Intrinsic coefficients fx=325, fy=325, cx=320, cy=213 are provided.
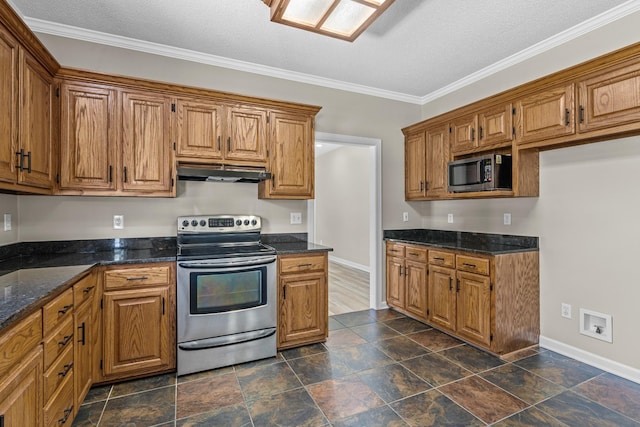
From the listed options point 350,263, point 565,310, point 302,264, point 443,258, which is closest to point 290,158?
point 302,264

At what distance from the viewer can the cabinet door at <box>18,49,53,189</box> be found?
2.04 metres

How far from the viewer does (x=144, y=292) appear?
2461 millimetres

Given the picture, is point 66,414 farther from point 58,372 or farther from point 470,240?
point 470,240

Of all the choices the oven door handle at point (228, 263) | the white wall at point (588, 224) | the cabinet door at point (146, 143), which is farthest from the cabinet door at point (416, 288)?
the cabinet door at point (146, 143)

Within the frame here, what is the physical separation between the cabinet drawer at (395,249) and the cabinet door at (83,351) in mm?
3083

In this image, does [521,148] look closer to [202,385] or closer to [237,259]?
[237,259]

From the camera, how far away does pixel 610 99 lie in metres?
2.31

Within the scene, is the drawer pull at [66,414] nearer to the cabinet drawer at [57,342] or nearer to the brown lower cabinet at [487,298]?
the cabinet drawer at [57,342]

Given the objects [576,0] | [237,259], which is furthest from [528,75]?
[237,259]

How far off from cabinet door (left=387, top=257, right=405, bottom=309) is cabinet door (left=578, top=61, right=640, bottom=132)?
223cm

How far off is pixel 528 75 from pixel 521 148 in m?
0.87

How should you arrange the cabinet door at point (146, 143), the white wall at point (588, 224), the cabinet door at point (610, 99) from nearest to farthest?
1. the cabinet door at point (610, 99)
2. the white wall at point (588, 224)
3. the cabinet door at point (146, 143)

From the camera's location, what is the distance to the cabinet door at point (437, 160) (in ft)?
12.2

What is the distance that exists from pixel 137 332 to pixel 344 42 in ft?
9.90
